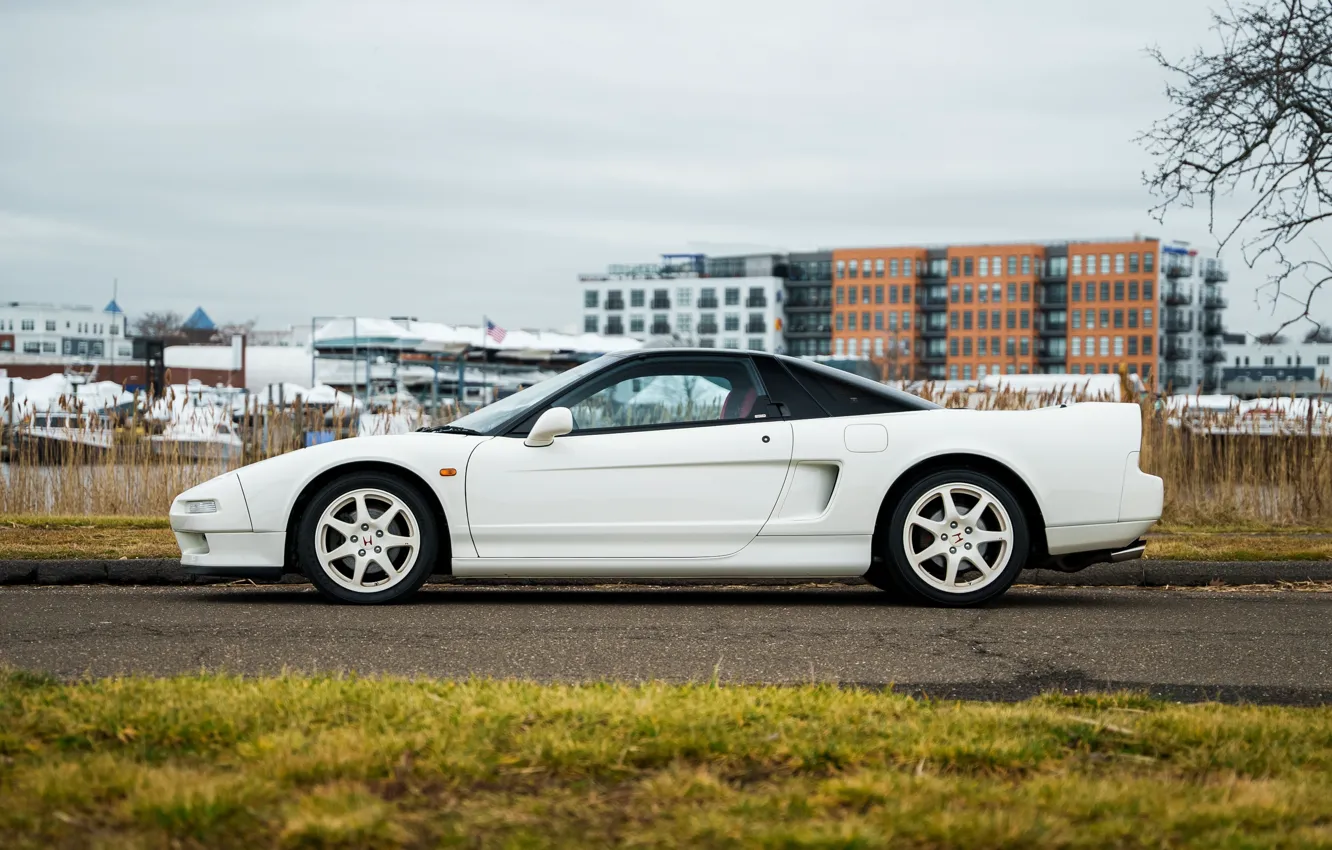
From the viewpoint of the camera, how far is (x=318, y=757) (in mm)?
3553

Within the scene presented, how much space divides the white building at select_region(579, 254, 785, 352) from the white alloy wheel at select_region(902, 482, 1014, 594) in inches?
5366

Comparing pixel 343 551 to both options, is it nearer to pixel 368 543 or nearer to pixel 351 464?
pixel 368 543

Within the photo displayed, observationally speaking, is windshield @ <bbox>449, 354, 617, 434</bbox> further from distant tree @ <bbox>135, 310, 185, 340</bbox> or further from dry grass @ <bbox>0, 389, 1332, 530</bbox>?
distant tree @ <bbox>135, 310, 185, 340</bbox>

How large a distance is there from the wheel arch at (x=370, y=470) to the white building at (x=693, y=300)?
13648 centimetres

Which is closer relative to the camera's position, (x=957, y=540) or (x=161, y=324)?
(x=957, y=540)

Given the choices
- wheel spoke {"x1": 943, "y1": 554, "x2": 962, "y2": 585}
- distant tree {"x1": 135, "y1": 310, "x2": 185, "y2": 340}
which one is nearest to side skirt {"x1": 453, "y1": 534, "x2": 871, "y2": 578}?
wheel spoke {"x1": 943, "y1": 554, "x2": 962, "y2": 585}

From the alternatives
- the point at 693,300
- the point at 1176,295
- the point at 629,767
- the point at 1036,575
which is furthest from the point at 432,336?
the point at 1176,295

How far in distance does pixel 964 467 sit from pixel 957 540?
A: 0.38 metres

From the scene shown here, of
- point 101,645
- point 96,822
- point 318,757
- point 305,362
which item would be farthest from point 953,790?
point 305,362

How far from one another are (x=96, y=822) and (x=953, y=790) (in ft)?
6.04

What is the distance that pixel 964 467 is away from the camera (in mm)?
7664

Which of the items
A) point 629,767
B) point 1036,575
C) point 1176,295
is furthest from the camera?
point 1176,295

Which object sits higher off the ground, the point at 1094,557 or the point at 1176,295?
the point at 1176,295

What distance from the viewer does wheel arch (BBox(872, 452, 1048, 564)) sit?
7.61 m
